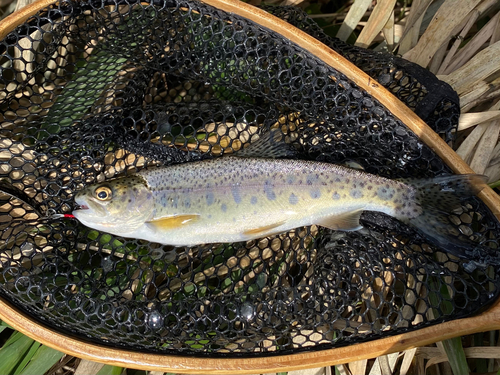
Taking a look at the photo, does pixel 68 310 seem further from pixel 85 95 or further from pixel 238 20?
pixel 238 20

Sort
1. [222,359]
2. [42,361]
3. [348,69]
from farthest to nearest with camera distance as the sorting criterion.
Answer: [42,361], [348,69], [222,359]

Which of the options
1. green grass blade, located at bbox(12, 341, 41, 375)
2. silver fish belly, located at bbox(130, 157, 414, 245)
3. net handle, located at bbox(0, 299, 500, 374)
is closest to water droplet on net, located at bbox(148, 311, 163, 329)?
net handle, located at bbox(0, 299, 500, 374)

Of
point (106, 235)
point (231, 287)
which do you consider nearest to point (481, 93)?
point (231, 287)

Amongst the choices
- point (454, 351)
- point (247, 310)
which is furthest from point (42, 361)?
point (454, 351)

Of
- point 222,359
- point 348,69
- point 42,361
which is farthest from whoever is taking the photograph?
point 42,361

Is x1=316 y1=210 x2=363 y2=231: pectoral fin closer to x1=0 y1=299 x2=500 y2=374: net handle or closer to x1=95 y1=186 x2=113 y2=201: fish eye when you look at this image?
x1=0 y1=299 x2=500 y2=374: net handle

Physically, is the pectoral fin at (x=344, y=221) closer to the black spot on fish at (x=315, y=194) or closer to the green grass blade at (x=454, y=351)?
the black spot on fish at (x=315, y=194)

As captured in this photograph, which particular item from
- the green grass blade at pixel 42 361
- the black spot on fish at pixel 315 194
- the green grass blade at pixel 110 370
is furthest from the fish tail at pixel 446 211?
the green grass blade at pixel 42 361

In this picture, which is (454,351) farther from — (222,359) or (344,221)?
(222,359)
